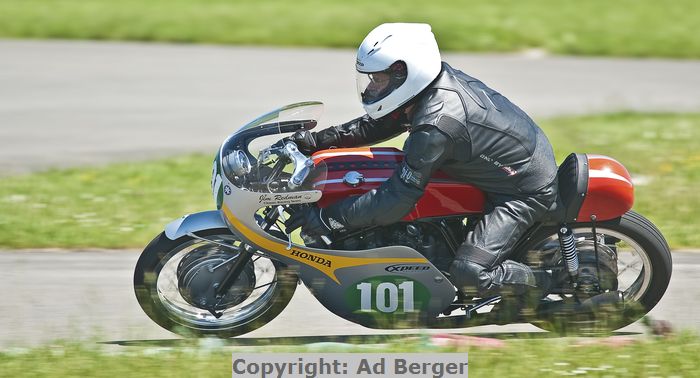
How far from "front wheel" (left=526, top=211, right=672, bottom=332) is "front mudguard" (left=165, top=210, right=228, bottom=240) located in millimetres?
1684

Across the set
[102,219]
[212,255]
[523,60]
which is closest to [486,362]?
[212,255]

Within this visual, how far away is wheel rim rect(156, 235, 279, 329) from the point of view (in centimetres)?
630

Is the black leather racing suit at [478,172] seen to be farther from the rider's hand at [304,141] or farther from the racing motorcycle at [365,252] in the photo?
the rider's hand at [304,141]

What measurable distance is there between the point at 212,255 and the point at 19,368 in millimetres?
1226

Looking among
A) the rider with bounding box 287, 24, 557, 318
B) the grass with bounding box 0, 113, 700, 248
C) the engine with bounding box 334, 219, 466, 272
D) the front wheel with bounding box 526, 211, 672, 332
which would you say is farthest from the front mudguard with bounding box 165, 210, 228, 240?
the grass with bounding box 0, 113, 700, 248

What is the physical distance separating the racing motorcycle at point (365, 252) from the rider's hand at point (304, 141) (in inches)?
2.0

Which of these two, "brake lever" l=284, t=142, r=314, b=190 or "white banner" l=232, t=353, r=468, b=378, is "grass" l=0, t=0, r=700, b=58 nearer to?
"brake lever" l=284, t=142, r=314, b=190

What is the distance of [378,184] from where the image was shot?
6078 mm

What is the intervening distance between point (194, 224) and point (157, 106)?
27.7ft

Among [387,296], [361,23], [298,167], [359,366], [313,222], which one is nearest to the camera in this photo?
[359,366]

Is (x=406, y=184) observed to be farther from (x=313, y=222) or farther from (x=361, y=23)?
(x=361, y=23)

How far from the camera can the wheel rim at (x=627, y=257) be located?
20.5ft

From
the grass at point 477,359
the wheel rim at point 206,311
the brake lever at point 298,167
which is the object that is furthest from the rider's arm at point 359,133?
the grass at point 477,359

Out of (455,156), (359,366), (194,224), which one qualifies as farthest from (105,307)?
(455,156)
